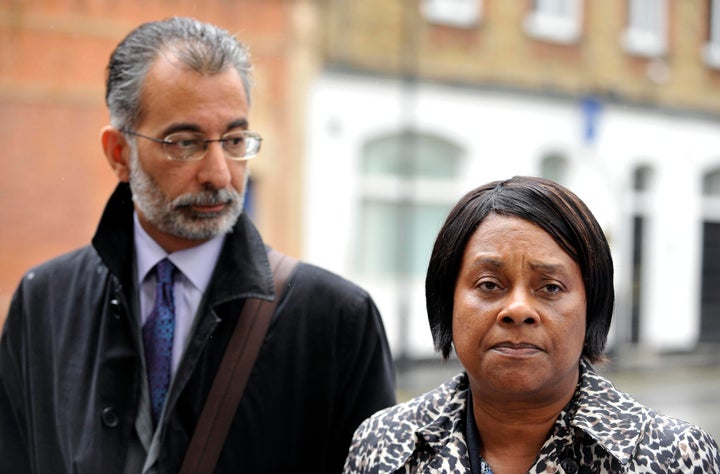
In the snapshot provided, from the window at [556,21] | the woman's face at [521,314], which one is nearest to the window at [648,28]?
the window at [556,21]

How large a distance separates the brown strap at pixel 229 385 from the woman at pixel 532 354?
1.60 ft

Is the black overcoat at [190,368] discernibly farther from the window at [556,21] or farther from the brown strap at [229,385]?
the window at [556,21]

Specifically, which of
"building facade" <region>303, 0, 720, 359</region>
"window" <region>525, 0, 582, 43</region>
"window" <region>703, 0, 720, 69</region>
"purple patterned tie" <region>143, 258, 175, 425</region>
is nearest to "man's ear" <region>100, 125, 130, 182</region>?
"purple patterned tie" <region>143, 258, 175, 425</region>

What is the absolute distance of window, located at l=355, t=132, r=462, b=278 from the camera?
45.9 feet

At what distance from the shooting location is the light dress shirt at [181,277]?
2566 mm

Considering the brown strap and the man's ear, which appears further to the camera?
the man's ear

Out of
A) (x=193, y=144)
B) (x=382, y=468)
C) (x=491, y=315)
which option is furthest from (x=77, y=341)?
(x=491, y=315)

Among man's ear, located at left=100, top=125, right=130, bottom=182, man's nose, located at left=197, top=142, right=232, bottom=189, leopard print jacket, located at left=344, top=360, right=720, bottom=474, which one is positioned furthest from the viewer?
man's ear, located at left=100, top=125, right=130, bottom=182

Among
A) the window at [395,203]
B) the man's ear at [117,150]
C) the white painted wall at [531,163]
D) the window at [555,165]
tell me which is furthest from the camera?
the window at [555,165]

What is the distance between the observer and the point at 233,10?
12914 mm

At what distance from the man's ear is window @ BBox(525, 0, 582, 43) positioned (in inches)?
522

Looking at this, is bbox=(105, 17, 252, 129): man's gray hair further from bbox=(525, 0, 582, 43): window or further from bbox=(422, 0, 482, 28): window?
bbox=(525, 0, 582, 43): window

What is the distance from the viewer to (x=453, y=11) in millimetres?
14680

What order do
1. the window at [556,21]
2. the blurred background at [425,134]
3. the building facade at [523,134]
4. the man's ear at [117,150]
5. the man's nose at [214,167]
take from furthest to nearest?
the window at [556,21]
the building facade at [523,134]
the blurred background at [425,134]
the man's ear at [117,150]
the man's nose at [214,167]
